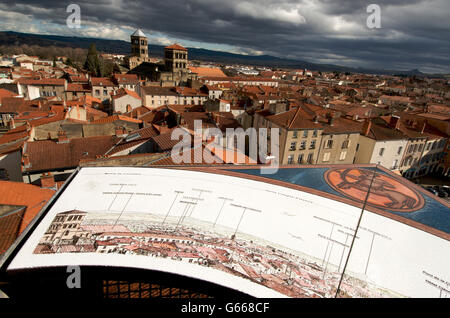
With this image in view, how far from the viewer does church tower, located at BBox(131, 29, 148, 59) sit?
113 meters

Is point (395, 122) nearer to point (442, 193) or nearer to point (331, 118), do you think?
point (442, 193)

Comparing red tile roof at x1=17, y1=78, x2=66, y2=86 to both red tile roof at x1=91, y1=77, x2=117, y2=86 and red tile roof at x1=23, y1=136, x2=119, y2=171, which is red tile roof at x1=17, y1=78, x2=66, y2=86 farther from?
red tile roof at x1=23, y1=136, x2=119, y2=171

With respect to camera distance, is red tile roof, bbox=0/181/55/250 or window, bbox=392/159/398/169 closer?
red tile roof, bbox=0/181/55/250

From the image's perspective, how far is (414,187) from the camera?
1242cm

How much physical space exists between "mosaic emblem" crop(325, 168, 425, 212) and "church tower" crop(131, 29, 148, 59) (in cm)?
12031

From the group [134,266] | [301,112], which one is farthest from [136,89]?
[134,266]

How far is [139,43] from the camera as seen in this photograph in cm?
11338

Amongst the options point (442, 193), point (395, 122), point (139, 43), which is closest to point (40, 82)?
point (139, 43)

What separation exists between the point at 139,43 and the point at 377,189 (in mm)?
125061

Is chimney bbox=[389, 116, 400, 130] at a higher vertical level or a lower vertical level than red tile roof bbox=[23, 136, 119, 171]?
higher

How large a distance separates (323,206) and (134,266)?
7.20 meters

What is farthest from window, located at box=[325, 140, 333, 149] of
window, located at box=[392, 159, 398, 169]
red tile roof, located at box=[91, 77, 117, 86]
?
red tile roof, located at box=[91, 77, 117, 86]

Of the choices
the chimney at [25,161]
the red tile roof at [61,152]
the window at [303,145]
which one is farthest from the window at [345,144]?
the chimney at [25,161]

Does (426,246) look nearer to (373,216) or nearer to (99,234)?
(373,216)
